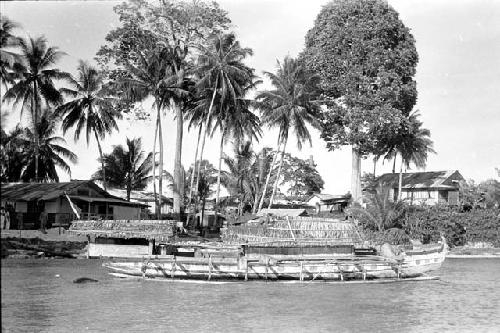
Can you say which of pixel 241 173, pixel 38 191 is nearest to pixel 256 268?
pixel 38 191

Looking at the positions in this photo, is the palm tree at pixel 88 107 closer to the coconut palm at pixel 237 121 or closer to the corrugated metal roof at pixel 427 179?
the coconut palm at pixel 237 121

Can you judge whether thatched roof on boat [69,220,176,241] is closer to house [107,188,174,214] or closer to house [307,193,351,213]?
house [107,188,174,214]

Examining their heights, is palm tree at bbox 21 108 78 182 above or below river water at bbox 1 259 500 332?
above

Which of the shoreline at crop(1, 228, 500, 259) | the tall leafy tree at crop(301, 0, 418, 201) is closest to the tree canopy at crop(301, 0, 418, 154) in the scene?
the tall leafy tree at crop(301, 0, 418, 201)

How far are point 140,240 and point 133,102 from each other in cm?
1512

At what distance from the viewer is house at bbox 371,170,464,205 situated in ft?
214

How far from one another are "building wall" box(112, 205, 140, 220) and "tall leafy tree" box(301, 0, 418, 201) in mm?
17386

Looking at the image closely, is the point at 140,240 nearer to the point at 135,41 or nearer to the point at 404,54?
the point at 135,41

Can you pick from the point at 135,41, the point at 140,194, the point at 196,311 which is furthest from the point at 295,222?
the point at 140,194

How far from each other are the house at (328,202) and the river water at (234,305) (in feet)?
115

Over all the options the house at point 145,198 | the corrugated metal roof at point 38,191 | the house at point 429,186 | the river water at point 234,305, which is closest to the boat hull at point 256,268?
the river water at point 234,305

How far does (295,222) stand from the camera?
30.3 m

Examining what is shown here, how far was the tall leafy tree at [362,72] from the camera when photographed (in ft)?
163

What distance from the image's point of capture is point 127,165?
58.8 metres
